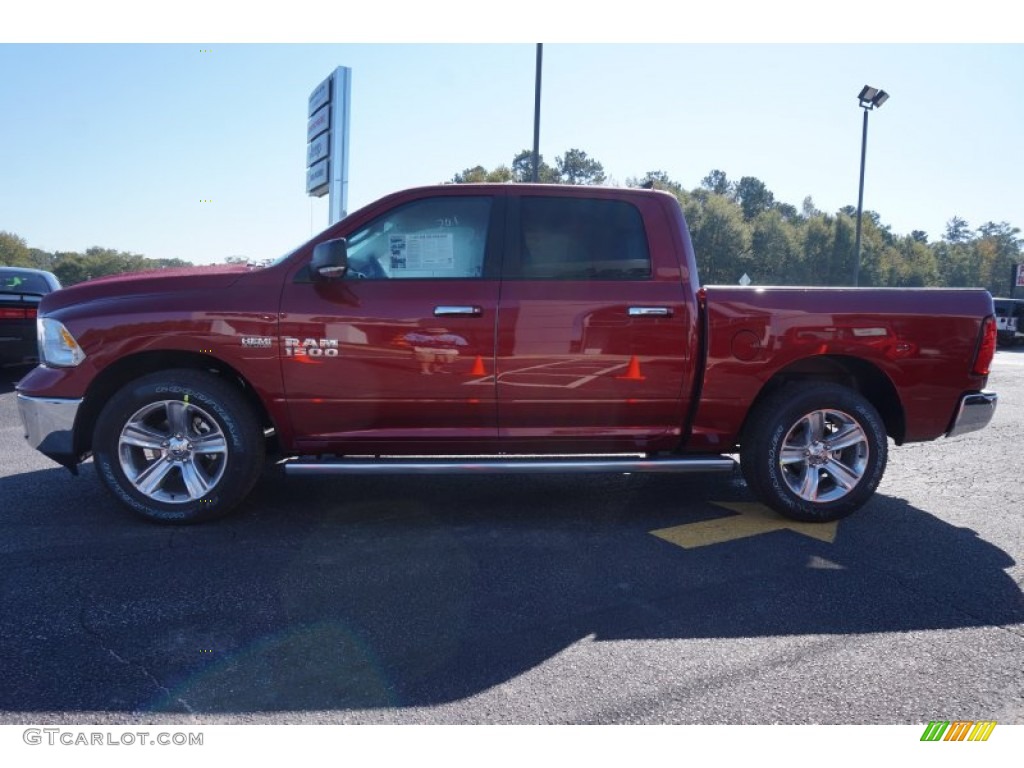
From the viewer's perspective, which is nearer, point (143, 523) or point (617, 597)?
point (617, 597)

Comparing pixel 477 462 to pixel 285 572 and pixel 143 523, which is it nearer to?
pixel 285 572

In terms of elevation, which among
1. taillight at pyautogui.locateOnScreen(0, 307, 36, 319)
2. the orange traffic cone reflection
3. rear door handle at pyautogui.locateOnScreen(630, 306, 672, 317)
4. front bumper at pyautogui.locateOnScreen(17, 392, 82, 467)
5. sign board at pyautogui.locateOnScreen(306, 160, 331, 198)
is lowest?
front bumper at pyautogui.locateOnScreen(17, 392, 82, 467)

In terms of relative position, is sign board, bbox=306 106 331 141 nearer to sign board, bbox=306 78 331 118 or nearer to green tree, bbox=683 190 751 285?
sign board, bbox=306 78 331 118

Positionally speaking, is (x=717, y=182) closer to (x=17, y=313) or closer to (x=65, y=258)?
(x=65, y=258)

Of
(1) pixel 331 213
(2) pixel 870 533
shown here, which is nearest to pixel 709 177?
(1) pixel 331 213

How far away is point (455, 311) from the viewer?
4.38 m

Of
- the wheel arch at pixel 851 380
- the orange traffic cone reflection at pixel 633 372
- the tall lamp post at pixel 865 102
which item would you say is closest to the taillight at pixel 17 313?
the orange traffic cone reflection at pixel 633 372

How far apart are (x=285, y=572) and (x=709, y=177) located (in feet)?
435

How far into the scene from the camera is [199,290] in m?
4.36

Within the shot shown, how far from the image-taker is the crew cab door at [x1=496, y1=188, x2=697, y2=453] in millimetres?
4422

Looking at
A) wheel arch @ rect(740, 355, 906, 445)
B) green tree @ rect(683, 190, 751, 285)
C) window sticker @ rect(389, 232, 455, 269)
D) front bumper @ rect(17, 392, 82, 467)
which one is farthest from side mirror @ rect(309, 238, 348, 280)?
green tree @ rect(683, 190, 751, 285)

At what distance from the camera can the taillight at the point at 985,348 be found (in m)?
4.69

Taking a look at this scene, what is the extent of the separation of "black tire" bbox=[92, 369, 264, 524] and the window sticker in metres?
1.21

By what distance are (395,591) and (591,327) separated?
72.1 inches
